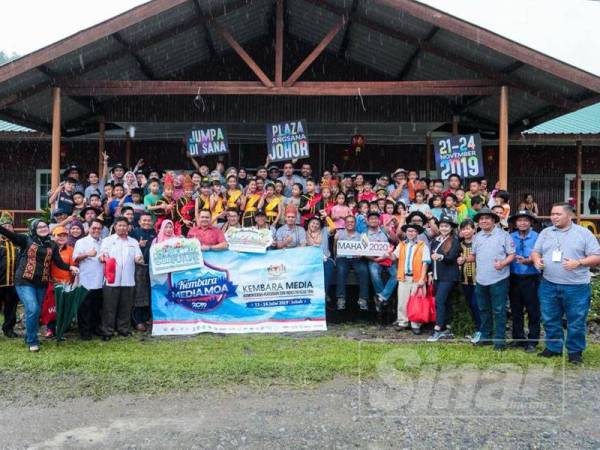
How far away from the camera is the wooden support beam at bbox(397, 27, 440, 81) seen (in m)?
10.1

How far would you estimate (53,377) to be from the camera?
5918mm

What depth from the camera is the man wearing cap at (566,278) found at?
249 inches

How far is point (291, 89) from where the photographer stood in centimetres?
1008

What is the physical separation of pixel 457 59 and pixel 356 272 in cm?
471

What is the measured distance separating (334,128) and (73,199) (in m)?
6.79

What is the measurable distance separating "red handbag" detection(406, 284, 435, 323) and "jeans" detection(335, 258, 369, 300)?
806 millimetres

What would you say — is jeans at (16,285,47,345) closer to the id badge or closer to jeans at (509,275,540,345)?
jeans at (509,275,540,345)

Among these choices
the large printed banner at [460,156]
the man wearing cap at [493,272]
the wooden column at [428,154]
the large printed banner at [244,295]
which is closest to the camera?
the man wearing cap at [493,272]

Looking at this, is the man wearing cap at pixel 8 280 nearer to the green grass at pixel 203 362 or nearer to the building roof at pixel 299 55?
the green grass at pixel 203 362

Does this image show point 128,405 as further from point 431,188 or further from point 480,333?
point 431,188

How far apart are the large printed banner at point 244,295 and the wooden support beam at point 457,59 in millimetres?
4706

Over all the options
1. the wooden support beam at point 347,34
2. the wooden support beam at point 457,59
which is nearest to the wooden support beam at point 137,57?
the wooden support beam at point 457,59

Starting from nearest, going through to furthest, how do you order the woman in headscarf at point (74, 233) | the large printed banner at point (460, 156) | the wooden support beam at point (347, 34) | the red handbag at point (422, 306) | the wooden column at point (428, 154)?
1. the red handbag at point (422, 306)
2. the woman in headscarf at point (74, 233)
3. the wooden support beam at point (347, 34)
4. the large printed banner at point (460, 156)
5. the wooden column at point (428, 154)

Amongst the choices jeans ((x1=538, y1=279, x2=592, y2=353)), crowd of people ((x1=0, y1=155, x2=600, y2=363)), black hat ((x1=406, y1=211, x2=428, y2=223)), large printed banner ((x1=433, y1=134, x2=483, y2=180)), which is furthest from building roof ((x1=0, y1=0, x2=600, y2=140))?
jeans ((x1=538, y1=279, x2=592, y2=353))
